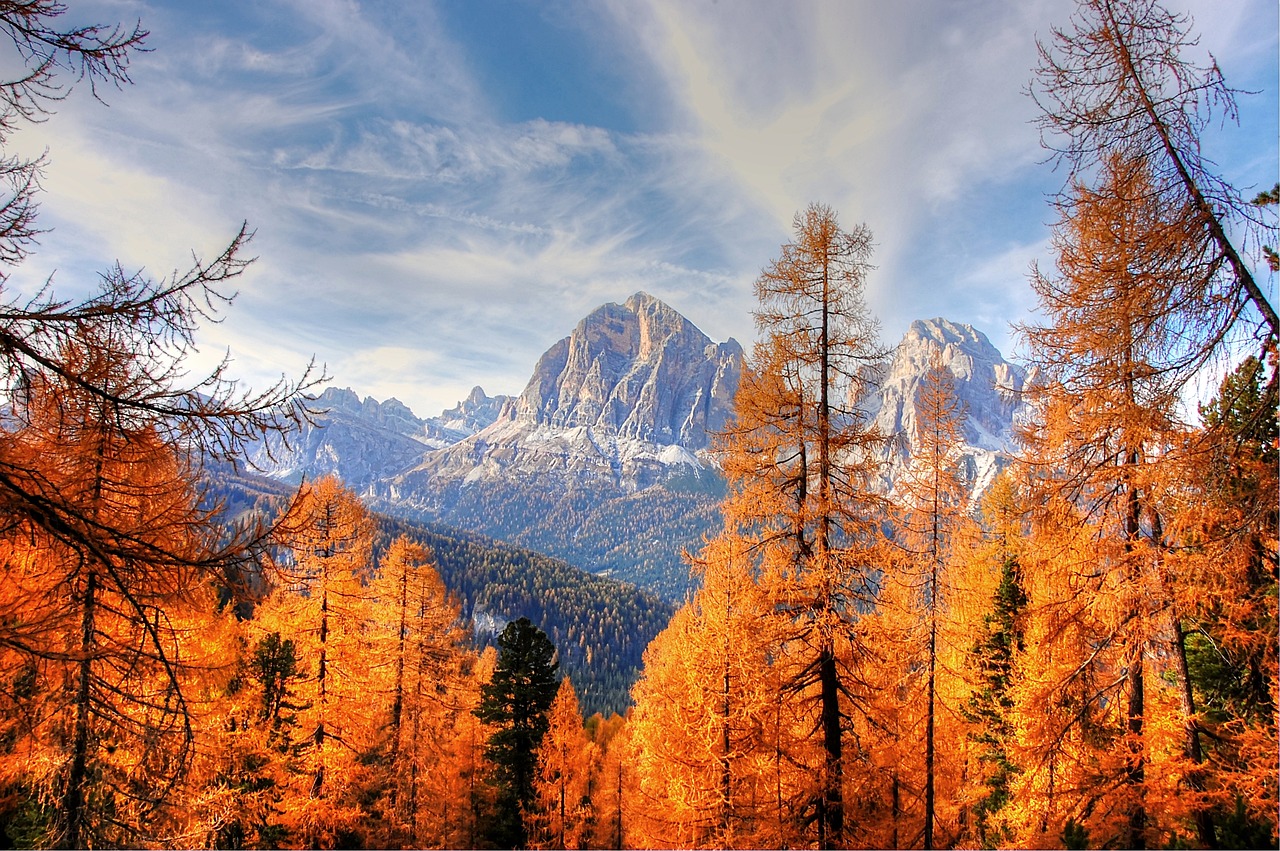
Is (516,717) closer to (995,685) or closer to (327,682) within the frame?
(327,682)

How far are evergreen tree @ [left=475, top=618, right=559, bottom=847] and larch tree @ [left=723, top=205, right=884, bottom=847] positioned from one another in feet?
39.3

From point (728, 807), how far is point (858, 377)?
7838mm

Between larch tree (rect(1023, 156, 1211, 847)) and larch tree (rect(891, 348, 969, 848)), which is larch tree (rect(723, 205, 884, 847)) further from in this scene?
larch tree (rect(891, 348, 969, 848))

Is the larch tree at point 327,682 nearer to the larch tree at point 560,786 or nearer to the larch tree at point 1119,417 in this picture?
the larch tree at point 560,786

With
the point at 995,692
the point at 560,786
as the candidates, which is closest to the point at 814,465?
the point at 995,692

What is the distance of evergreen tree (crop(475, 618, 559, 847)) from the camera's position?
18359mm

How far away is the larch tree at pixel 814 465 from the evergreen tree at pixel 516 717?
12.0m

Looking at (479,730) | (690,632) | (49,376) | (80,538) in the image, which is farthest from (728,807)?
(479,730)

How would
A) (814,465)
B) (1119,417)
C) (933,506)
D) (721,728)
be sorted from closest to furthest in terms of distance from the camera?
(1119,417), (814,465), (721,728), (933,506)

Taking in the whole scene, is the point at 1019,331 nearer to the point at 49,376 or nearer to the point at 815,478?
the point at 815,478

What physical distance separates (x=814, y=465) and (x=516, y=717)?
1518 centimetres

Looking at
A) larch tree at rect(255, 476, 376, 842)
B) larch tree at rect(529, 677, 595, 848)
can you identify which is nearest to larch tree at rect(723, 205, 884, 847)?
larch tree at rect(255, 476, 376, 842)

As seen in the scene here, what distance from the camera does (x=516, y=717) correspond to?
Result: 18828mm

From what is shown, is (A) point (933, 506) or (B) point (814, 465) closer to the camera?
(B) point (814, 465)
